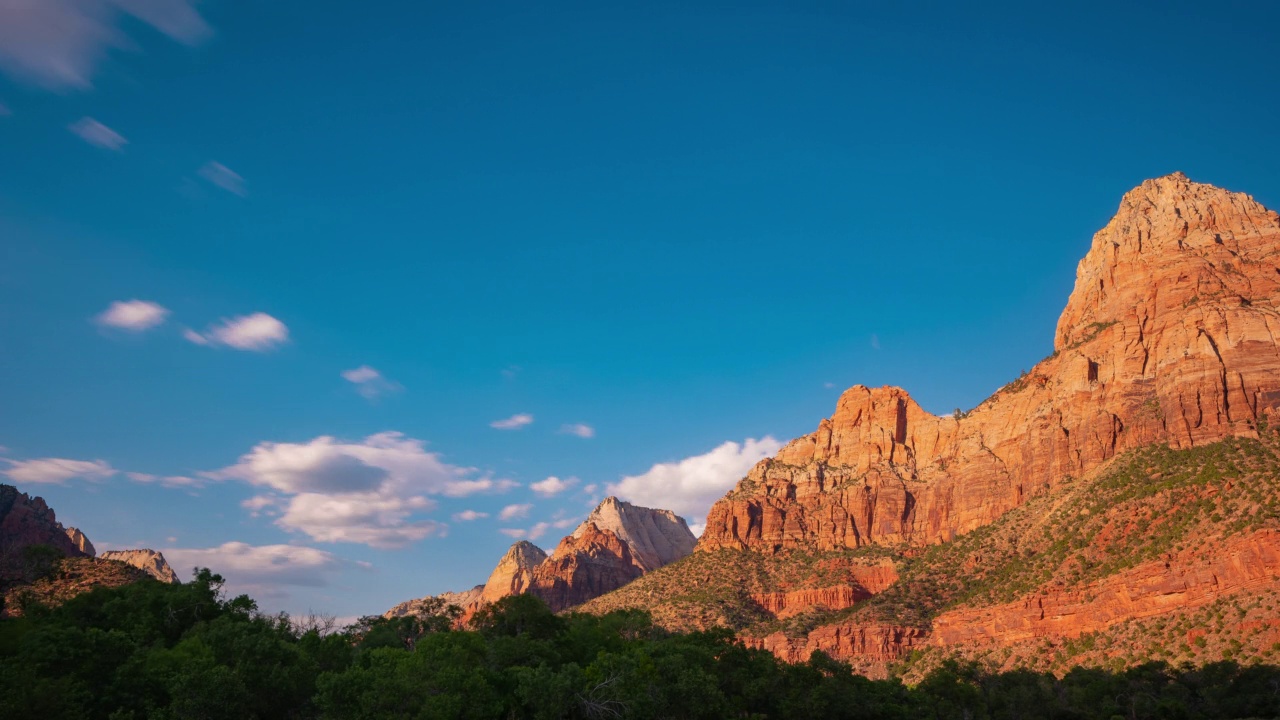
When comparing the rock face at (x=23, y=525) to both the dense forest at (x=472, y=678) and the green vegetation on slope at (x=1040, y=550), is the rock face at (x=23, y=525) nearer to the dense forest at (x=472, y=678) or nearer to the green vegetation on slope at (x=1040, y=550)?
the dense forest at (x=472, y=678)

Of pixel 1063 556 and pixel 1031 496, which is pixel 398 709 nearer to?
pixel 1063 556

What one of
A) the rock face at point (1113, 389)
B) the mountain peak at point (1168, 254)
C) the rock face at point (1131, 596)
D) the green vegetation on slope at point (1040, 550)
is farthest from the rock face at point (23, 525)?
the mountain peak at point (1168, 254)

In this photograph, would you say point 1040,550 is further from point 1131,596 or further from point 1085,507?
point 1131,596

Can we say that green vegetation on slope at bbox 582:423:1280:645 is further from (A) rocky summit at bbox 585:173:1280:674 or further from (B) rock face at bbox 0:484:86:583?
(B) rock face at bbox 0:484:86:583

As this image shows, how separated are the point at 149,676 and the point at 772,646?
103 meters

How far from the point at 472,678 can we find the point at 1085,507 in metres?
103

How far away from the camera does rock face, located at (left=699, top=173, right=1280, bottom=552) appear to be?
12400 cm

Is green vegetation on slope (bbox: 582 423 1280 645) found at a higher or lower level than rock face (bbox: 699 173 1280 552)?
Answer: lower

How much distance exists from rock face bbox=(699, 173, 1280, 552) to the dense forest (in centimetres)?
5981

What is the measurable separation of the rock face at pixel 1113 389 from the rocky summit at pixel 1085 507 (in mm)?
380

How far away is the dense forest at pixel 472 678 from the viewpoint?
1775 inches

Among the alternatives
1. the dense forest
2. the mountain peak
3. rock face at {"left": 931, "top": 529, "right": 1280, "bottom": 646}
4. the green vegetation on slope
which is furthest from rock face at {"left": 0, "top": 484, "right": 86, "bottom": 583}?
the mountain peak

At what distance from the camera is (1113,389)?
138750 mm

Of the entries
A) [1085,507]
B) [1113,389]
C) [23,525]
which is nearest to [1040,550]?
[1085,507]
